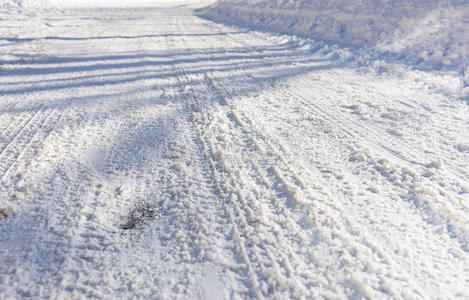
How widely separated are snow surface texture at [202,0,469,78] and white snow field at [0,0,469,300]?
1174 mm

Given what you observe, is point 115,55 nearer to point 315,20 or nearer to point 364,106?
point 364,106

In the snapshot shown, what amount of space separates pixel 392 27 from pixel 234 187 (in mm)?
7612

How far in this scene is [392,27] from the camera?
782 cm

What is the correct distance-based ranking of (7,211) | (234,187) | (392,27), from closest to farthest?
1. (7,211)
2. (234,187)
3. (392,27)

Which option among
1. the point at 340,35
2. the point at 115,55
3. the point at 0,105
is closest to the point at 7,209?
the point at 0,105

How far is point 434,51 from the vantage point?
6246 mm

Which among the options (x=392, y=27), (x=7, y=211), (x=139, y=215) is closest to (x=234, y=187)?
(x=139, y=215)

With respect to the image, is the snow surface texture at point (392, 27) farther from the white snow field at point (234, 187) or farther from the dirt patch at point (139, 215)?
the dirt patch at point (139, 215)

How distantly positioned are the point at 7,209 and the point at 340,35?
884 cm

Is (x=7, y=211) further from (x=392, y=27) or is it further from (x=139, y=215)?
(x=392, y=27)

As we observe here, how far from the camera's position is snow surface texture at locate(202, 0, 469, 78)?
619 centimetres

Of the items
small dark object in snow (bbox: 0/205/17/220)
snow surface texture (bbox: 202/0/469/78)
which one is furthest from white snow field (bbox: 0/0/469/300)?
snow surface texture (bbox: 202/0/469/78)

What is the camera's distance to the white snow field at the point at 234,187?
1954mm

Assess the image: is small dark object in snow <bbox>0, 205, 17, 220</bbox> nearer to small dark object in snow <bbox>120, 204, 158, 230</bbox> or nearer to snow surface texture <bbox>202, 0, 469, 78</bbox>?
small dark object in snow <bbox>120, 204, 158, 230</bbox>
